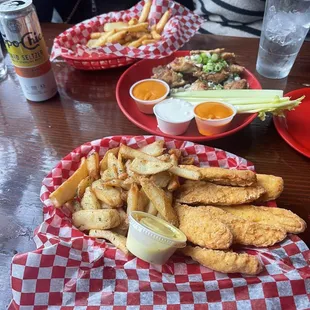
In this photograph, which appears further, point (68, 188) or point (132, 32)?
point (132, 32)

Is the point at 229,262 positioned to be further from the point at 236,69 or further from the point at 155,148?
the point at 236,69

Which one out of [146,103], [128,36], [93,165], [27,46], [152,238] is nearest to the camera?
[152,238]

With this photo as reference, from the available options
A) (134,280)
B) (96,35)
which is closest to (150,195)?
(134,280)

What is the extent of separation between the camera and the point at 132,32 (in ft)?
7.63

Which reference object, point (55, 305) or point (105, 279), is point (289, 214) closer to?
point (105, 279)

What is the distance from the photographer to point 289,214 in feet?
3.99

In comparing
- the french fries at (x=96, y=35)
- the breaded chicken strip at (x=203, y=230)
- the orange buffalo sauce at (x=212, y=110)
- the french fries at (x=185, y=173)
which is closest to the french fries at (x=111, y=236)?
the breaded chicken strip at (x=203, y=230)

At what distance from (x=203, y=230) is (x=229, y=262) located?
→ 134 mm

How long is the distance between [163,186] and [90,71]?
1240mm

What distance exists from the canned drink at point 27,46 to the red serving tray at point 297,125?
128cm

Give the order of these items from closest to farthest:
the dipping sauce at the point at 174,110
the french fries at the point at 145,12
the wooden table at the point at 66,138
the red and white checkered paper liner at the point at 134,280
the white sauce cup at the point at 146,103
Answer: the red and white checkered paper liner at the point at 134,280 → the wooden table at the point at 66,138 → the dipping sauce at the point at 174,110 → the white sauce cup at the point at 146,103 → the french fries at the point at 145,12

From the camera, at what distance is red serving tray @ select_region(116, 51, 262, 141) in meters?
1.66

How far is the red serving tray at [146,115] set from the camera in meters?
1.66

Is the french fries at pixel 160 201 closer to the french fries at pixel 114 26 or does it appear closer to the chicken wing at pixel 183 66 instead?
the chicken wing at pixel 183 66
